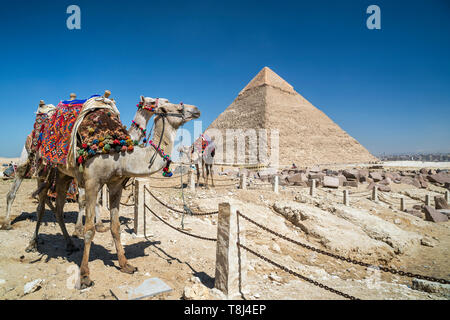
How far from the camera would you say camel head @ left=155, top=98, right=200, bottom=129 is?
337 centimetres

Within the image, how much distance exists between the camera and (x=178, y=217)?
270 inches

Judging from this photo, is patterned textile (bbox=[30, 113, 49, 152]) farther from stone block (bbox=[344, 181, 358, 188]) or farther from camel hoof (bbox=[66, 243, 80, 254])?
stone block (bbox=[344, 181, 358, 188])

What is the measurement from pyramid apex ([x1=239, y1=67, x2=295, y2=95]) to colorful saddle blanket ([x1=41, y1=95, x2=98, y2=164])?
329ft

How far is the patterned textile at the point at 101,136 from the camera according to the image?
3156 mm

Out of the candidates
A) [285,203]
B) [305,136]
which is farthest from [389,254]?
[305,136]

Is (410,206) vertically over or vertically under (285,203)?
under

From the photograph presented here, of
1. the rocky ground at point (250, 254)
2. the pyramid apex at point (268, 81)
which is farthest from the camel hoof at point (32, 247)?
the pyramid apex at point (268, 81)

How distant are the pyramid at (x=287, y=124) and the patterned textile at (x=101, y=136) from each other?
62557mm

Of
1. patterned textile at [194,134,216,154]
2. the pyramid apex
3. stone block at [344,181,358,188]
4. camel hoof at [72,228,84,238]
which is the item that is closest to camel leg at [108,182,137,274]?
camel hoof at [72,228,84,238]

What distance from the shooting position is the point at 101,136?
3.23m

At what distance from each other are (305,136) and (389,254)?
8264 cm

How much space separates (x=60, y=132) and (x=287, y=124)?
86609mm
